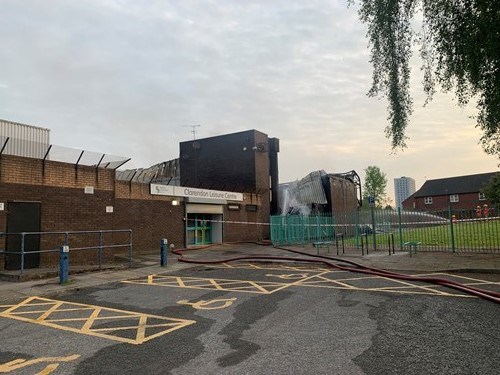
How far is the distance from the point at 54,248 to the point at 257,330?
10749 mm

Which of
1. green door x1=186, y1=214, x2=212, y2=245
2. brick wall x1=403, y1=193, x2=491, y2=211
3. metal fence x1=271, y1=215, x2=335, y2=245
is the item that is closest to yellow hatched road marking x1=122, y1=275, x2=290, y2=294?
green door x1=186, y1=214, x2=212, y2=245

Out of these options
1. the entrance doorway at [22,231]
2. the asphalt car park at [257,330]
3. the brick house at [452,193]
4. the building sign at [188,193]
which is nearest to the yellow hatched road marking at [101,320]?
the asphalt car park at [257,330]

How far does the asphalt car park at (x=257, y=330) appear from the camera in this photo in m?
4.53

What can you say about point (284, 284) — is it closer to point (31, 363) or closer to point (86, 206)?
point (31, 363)

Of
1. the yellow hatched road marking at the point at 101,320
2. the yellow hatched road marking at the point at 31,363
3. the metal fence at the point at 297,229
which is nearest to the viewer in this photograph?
the yellow hatched road marking at the point at 31,363

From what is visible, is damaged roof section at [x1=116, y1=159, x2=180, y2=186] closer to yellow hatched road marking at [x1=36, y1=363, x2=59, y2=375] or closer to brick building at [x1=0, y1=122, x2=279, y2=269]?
brick building at [x1=0, y1=122, x2=279, y2=269]

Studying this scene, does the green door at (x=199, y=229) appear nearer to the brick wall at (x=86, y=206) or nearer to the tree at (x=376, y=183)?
the brick wall at (x=86, y=206)

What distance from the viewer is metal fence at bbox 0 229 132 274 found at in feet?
41.0

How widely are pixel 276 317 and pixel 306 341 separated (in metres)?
1.44

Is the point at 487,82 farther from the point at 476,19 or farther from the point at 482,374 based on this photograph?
the point at 482,374

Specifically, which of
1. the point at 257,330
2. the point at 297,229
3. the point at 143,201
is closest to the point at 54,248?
the point at 143,201

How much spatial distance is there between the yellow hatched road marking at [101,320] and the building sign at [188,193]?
36.0 feet

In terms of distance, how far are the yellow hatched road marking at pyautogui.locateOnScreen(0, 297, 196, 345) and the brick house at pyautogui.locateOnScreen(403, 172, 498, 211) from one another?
74.2 metres

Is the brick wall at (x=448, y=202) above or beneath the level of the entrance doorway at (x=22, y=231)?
above
